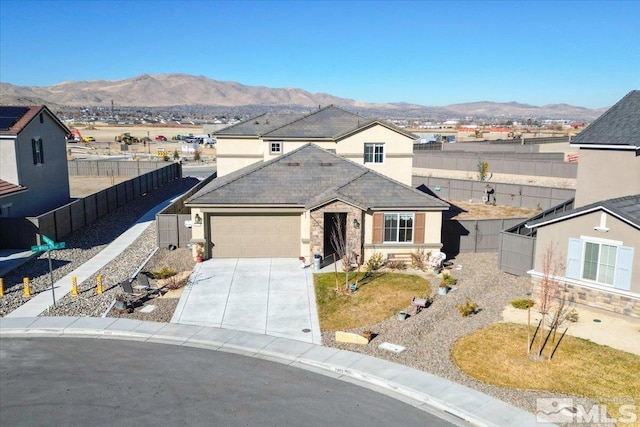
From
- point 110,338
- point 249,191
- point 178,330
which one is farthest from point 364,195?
point 110,338

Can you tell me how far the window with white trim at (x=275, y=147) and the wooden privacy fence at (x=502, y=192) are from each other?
1613 cm

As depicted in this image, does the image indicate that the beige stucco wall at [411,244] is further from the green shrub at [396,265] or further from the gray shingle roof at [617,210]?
the gray shingle roof at [617,210]

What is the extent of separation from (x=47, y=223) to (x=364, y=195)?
16531mm

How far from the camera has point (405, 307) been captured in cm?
2072

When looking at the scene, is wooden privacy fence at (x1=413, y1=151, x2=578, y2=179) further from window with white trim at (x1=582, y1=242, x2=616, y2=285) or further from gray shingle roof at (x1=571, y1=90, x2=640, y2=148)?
window with white trim at (x1=582, y1=242, x2=616, y2=285)

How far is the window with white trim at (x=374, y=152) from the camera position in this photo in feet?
115

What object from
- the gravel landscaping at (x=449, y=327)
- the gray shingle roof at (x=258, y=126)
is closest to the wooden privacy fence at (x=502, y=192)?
the gray shingle roof at (x=258, y=126)

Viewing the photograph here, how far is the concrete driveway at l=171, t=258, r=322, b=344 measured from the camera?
19.2m

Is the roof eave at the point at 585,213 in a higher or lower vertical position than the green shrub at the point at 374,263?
higher

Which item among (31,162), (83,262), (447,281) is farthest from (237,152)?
(447,281)

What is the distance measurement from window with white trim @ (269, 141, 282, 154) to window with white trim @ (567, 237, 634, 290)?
2033 cm

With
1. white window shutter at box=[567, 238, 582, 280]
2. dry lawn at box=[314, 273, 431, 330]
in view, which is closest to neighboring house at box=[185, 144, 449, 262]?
dry lawn at box=[314, 273, 431, 330]

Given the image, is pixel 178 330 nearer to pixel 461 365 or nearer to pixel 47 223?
pixel 461 365

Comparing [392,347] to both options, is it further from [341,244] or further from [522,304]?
[341,244]
